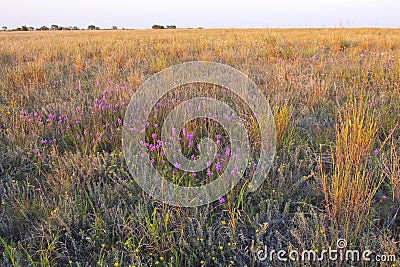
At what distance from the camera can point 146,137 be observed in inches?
118

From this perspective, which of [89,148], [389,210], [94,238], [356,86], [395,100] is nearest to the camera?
[94,238]

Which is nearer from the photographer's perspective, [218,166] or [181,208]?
[181,208]

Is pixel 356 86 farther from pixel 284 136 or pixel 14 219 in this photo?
pixel 14 219

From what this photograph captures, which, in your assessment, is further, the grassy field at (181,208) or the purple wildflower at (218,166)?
the purple wildflower at (218,166)

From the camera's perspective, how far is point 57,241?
1835mm

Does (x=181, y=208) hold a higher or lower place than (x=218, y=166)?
lower

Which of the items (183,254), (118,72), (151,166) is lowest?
(183,254)

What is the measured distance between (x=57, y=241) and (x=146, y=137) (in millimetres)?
1342

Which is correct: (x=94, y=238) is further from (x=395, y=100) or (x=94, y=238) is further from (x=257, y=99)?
(x=395, y=100)

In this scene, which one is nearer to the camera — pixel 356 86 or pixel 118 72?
pixel 356 86

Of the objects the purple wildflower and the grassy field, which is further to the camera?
the purple wildflower

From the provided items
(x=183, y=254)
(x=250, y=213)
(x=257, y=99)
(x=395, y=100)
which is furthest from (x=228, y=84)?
(x=183, y=254)

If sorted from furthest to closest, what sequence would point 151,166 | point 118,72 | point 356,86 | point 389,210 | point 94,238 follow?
point 118,72, point 356,86, point 151,166, point 389,210, point 94,238

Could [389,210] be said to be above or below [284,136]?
below
